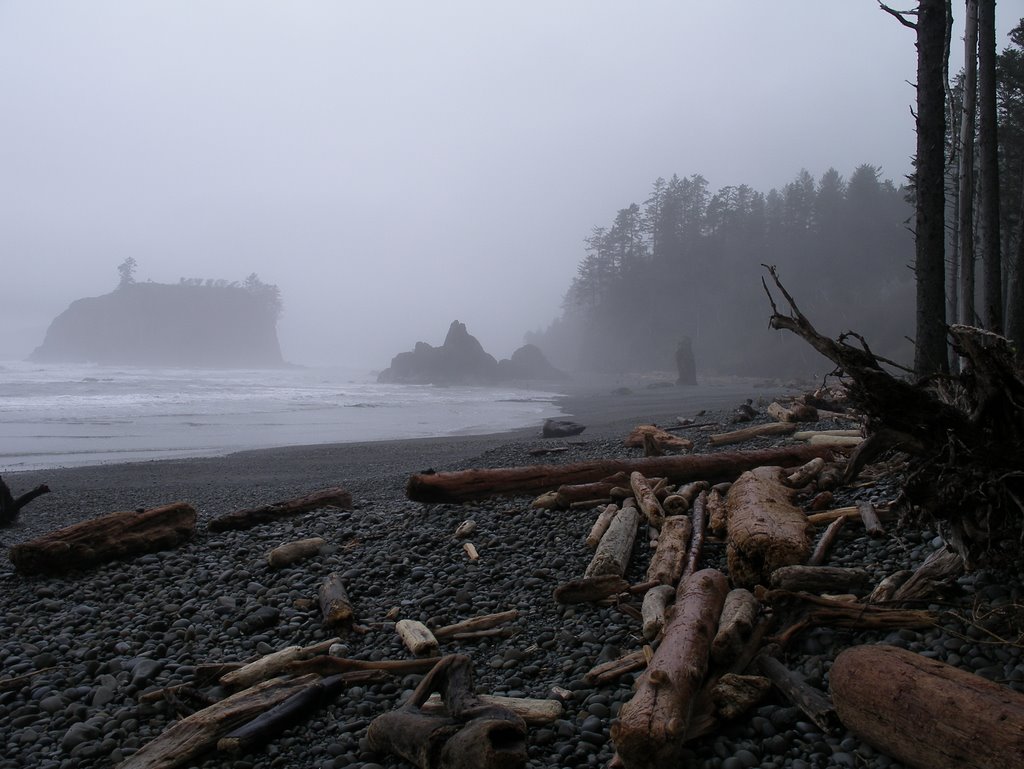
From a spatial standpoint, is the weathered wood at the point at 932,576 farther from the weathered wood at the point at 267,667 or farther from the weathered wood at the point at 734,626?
the weathered wood at the point at 267,667

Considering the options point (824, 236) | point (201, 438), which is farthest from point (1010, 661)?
point (824, 236)

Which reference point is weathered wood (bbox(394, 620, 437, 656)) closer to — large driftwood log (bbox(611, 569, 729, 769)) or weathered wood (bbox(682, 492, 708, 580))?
large driftwood log (bbox(611, 569, 729, 769))

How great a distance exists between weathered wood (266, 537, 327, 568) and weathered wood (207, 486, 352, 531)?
1291 millimetres

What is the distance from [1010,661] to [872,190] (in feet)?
238

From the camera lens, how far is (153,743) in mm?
3035

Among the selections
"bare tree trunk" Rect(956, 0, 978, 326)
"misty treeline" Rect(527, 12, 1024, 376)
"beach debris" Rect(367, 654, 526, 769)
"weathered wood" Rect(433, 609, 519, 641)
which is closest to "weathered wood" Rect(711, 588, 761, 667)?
"beach debris" Rect(367, 654, 526, 769)

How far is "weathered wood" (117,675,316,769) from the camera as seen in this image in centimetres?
294

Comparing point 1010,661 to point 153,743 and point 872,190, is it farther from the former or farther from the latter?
point 872,190

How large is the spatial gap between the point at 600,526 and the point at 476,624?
5.23ft

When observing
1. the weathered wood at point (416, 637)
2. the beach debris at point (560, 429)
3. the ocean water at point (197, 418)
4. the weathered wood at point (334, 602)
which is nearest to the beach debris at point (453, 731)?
the weathered wood at point (416, 637)

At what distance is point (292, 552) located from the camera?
18.2 feet

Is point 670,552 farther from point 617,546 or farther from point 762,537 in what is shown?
point 762,537

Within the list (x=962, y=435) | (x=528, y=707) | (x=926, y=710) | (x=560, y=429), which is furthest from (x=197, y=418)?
(x=926, y=710)

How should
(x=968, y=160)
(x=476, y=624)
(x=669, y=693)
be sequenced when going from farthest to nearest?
(x=968, y=160) → (x=476, y=624) → (x=669, y=693)
